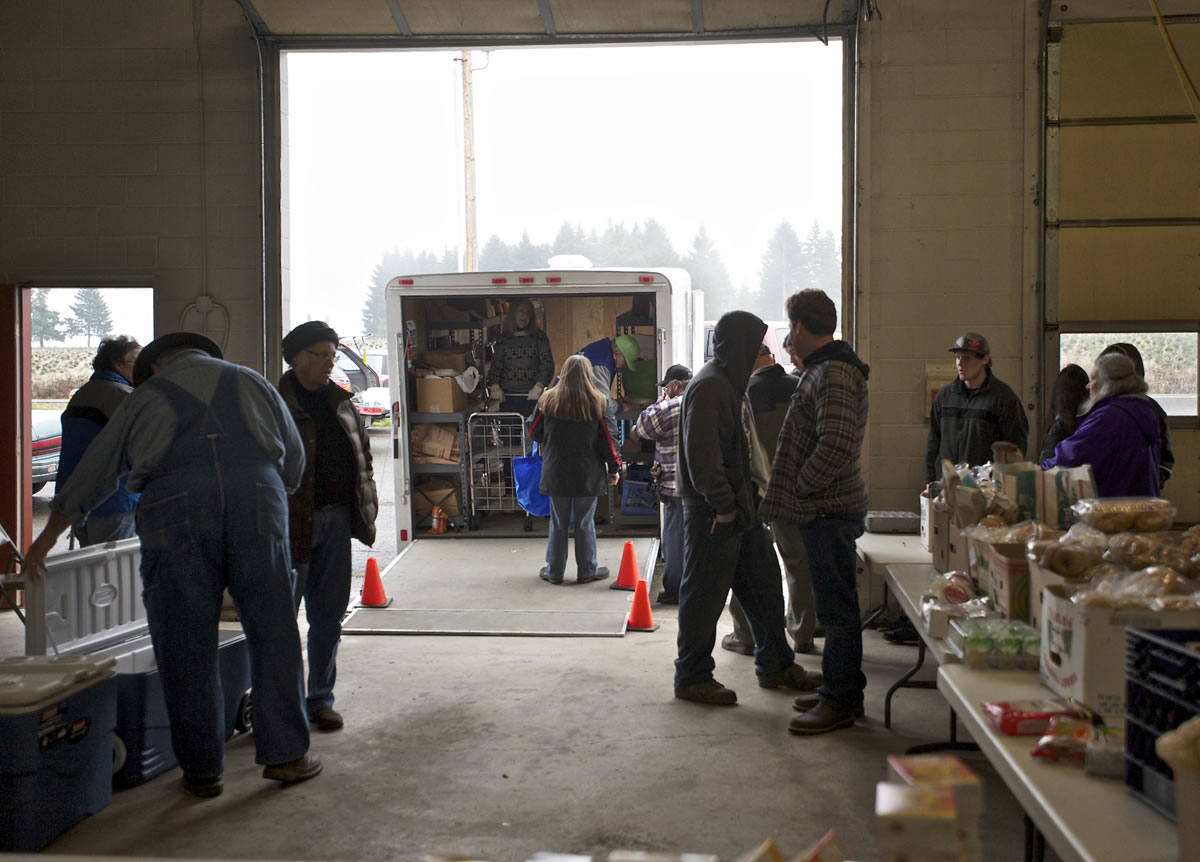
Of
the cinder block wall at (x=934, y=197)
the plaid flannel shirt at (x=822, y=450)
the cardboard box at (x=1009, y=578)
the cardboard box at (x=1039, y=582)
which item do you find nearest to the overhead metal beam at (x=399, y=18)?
the cinder block wall at (x=934, y=197)

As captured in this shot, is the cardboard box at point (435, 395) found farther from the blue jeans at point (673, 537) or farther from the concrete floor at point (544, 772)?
the concrete floor at point (544, 772)

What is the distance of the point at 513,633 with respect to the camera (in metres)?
6.41

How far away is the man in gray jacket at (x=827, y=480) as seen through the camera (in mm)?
4332

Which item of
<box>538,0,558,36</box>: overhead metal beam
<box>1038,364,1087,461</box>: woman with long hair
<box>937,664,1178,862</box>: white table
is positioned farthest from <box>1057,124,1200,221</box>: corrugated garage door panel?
<box>937,664,1178,862</box>: white table

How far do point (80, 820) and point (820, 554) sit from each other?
9.43 feet

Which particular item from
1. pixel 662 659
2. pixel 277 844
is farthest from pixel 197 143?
pixel 277 844

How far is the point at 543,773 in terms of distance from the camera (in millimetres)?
4266

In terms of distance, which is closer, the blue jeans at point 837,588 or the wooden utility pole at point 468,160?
the blue jeans at point 837,588

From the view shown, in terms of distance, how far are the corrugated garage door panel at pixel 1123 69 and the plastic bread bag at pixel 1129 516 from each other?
4.28 meters

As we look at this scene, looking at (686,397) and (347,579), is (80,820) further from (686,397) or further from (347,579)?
(686,397)

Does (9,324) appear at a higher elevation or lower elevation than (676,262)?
lower

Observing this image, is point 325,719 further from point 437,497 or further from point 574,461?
point 437,497

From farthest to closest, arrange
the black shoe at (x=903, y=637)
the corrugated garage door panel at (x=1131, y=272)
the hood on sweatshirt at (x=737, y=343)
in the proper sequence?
the corrugated garage door panel at (x=1131, y=272), the black shoe at (x=903, y=637), the hood on sweatshirt at (x=737, y=343)

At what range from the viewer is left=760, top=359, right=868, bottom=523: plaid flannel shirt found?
4.32 metres
